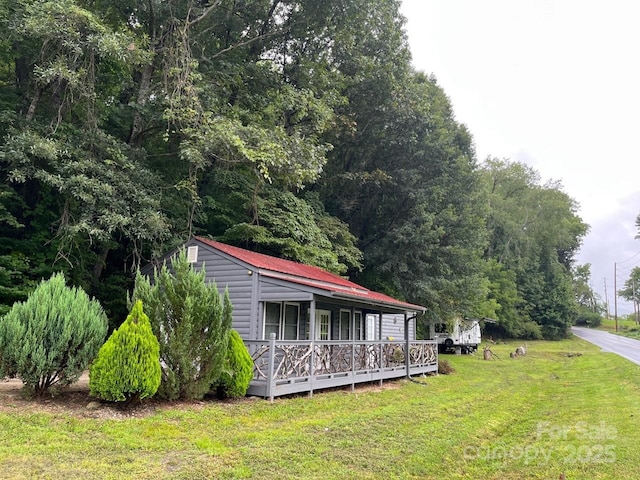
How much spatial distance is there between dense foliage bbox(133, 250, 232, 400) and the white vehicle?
22009mm

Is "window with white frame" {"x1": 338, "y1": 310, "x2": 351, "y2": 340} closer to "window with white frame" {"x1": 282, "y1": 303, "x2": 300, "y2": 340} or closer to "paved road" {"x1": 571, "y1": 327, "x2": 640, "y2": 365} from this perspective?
"window with white frame" {"x1": 282, "y1": 303, "x2": 300, "y2": 340}

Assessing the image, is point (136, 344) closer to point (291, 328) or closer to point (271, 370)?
point (271, 370)

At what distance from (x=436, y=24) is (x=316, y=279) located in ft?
32.6

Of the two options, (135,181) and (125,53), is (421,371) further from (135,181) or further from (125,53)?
(125,53)

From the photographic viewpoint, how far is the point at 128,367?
689 cm

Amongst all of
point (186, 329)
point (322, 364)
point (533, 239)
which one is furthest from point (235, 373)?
point (533, 239)

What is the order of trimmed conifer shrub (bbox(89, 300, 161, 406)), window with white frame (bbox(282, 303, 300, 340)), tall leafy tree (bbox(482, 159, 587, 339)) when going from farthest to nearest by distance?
tall leafy tree (bbox(482, 159, 587, 339)) → window with white frame (bbox(282, 303, 300, 340)) → trimmed conifer shrub (bbox(89, 300, 161, 406))

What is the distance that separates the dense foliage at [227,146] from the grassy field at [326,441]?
250 inches

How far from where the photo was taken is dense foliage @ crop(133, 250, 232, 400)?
7828 millimetres

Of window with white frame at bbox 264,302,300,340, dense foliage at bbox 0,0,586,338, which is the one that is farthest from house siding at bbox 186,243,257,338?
dense foliage at bbox 0,0,586,338

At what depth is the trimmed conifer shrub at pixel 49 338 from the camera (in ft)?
22.2

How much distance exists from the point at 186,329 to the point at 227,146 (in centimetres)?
652

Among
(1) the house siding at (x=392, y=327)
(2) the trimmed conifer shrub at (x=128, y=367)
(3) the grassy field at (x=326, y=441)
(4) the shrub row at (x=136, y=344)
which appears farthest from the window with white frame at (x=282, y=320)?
(1) the house siding at (x=392, y=327)

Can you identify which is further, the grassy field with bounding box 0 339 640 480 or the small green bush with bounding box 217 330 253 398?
the small green bush with bounding box 217 330 253 398
